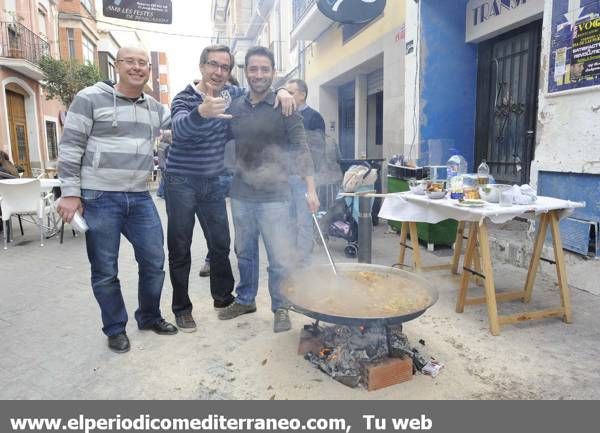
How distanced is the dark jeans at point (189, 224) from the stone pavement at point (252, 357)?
0.39 meters

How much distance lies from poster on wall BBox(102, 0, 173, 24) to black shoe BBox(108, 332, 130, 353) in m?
9.07

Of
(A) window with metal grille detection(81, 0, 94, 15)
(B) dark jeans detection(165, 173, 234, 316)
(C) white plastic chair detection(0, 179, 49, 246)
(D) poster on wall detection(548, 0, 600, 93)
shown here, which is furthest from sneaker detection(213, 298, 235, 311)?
(A) window with metal grille detection(81, 0, 94, 15)

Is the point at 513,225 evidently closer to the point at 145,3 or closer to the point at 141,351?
the point at 141,351

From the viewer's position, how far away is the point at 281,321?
3.45 meters

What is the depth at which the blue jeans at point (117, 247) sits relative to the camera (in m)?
3.00

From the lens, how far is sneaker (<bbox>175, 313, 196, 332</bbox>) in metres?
3.48

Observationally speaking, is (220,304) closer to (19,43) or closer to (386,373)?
(386,373)

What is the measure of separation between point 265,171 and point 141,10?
29.1ft

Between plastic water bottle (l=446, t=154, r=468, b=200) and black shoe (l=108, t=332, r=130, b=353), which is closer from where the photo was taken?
black shoe (l=108, t=332, r=130, b=353)

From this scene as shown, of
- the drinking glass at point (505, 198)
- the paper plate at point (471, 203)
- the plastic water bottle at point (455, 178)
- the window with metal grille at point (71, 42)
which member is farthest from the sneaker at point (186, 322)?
the window with metal grille at point (71, 42)

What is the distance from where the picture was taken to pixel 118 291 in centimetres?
319

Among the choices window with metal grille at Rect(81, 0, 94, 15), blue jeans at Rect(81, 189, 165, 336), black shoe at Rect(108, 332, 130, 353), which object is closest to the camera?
blue jeans at Rect(81, 189, 165, 336)

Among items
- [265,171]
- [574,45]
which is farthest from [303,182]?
[574,45]

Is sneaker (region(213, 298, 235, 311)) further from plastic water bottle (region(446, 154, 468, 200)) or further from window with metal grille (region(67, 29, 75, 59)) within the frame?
window with metal grille (region(67, 29, 75, 59))
